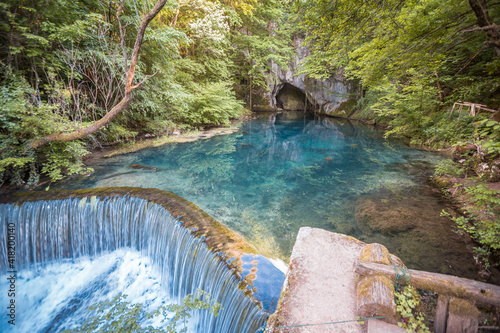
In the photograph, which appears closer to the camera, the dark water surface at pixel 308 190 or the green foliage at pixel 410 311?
the green foliage at pixel 410 311

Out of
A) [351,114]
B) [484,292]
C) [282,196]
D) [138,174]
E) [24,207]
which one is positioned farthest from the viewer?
[351,114]

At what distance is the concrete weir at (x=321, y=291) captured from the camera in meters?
1.60

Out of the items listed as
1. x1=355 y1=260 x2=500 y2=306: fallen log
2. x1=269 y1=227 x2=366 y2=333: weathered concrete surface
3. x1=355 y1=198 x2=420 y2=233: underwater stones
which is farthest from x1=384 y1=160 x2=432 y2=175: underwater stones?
x1=355 y1=260 x2=500 y2=306: fallen log

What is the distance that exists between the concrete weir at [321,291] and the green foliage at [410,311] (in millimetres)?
105

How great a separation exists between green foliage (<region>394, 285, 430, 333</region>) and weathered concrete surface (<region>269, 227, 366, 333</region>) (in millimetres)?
325

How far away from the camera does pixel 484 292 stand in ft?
4.75

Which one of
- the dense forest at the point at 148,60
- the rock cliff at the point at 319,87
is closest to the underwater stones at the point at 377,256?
the dense forest at the point at 148,60

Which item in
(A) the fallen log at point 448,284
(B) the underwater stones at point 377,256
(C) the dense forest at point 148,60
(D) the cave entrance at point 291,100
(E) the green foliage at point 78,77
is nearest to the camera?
(A) the fallen log at point 448,284

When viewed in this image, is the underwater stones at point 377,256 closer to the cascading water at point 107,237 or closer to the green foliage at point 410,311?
the green foliage at point 410,311

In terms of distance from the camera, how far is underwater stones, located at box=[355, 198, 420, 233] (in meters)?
4.32

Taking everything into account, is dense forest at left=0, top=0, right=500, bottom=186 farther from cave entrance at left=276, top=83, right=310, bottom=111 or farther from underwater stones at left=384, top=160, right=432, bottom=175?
cave entrance at left=276, top=83, right=310, bottom=111

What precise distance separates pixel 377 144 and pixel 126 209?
12809mm

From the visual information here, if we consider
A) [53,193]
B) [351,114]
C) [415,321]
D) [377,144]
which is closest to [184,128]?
[53,193]

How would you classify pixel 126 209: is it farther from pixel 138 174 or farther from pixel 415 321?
pixel 415 321
